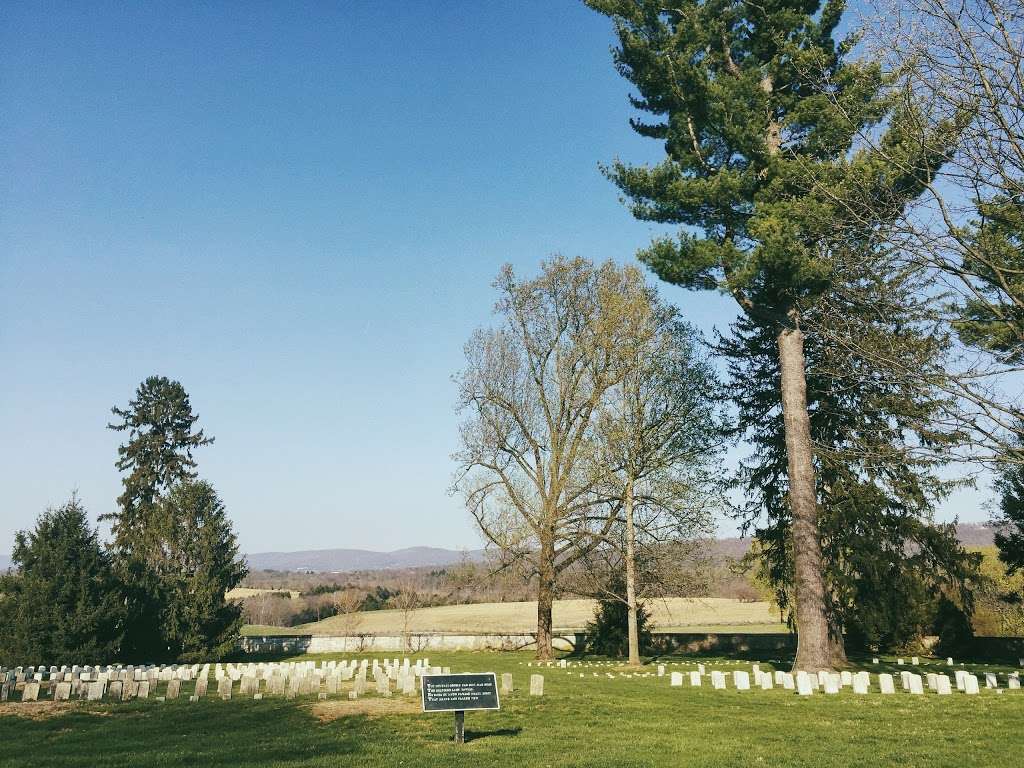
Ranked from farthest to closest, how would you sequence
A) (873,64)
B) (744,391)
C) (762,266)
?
(744,391), (762,266), (873,64)

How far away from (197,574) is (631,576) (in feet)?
66.8

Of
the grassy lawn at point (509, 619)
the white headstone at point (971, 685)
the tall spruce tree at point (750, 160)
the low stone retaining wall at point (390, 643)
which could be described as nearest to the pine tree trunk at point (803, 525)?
the tall spruce tree at point (750, 160)

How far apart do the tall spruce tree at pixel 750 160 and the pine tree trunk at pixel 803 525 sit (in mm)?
25

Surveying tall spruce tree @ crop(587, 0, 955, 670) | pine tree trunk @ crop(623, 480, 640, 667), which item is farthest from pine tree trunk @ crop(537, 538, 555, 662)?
tall spruce tree @ crop(587, 0, 955, 670)

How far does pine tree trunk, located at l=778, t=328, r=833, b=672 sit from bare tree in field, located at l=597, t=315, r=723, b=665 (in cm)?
820

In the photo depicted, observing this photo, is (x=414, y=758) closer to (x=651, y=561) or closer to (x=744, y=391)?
Answer: (x=651, y=561)

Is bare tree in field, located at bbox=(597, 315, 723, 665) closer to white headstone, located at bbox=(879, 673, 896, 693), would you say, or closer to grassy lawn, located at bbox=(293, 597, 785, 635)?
white headstone, located at bbox=(879, 673, 896, 693)

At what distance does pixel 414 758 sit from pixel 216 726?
475cm

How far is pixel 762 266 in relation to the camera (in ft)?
52.3

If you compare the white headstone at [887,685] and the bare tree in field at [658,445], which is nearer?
the white headstone at [887,685]

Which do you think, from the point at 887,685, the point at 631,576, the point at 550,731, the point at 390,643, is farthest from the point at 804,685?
the point at 390,643

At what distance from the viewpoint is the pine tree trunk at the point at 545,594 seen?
27109 mm

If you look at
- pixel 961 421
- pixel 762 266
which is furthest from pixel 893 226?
pixel 762 266

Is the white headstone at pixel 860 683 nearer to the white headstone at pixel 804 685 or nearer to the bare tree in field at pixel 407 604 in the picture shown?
the white headstone at pixel 804 685
